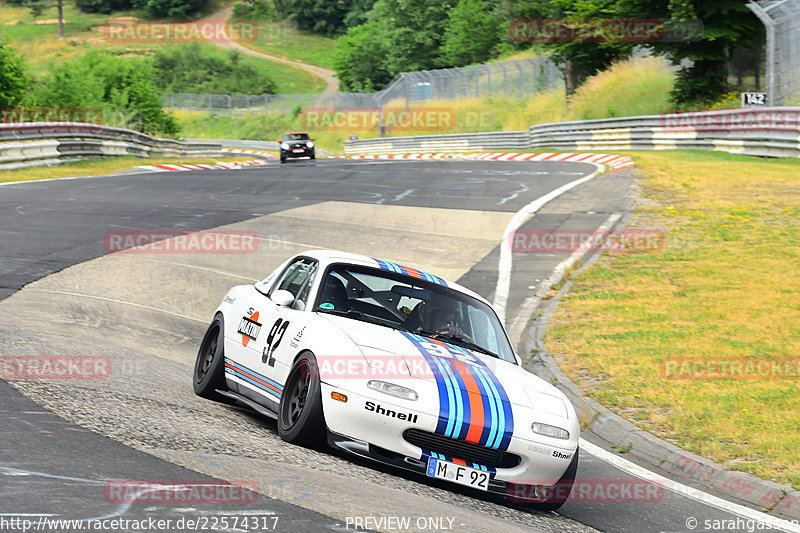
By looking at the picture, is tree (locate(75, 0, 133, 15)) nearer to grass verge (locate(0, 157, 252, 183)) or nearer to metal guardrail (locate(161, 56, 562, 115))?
metal guardrail (locate(161, 56, 562, 115))

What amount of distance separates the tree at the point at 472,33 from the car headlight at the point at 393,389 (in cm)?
7849

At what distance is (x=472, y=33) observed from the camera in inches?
3263

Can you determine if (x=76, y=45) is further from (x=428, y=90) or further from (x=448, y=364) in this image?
(x=448, y=364)

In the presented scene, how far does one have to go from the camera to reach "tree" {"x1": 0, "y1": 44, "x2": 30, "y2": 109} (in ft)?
112

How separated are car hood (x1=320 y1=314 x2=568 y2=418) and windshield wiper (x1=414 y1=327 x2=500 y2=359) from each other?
0.30ft

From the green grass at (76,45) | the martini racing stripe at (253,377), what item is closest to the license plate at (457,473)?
the martini racing stripe at (253,377)

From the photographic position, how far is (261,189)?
2391cm

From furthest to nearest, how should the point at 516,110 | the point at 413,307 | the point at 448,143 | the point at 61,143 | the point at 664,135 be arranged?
the point at 516,110 < the point at 448,143 < the point at 664,135 < the point at 61,143 < the point at 413,307

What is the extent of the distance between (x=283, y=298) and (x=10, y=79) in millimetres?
30585

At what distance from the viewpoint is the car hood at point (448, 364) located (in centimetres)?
643

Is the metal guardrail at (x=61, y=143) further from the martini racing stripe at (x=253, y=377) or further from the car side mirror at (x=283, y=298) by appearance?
the car side mirror at (x=283, y=298)

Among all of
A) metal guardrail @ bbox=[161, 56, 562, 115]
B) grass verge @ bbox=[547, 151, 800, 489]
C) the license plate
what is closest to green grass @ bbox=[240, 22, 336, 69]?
metal guardrail @ bbox=[161, 56, 562, 115]

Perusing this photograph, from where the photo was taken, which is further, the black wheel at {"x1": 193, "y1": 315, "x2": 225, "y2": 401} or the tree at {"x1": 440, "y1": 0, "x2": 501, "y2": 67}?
the tree at {"x1": 440, "y1": 0, "x2": 501, "y2": 67}

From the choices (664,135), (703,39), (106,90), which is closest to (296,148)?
(106,90)
